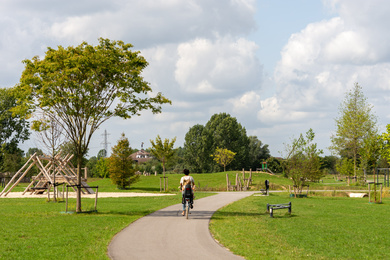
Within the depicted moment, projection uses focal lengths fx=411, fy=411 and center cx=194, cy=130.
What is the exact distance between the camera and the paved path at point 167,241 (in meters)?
9.75

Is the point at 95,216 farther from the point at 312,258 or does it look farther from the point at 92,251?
the point at 312,258

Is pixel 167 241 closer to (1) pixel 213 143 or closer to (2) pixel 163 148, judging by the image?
(2) pixel 163 148

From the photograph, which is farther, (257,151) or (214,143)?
(257,151)

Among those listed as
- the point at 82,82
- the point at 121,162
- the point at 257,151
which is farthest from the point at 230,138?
the point at 82,82

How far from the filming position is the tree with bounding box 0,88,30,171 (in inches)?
2756

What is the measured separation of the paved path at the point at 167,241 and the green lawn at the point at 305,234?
20.6 inches

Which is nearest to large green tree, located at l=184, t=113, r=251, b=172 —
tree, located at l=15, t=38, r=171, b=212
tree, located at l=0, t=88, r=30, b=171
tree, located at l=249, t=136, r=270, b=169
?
tree, located at l=249, t=136, r=270, b=169

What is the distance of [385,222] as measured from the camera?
53.6 feet

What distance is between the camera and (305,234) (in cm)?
1309

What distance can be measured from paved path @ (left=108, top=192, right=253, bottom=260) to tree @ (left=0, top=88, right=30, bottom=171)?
200 ft

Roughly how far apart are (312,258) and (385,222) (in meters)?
8.26

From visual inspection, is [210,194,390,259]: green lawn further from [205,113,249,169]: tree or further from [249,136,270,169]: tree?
[249,136,270,169]: tree

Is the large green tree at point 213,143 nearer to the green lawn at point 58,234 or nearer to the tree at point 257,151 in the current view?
the tree at point 257,151

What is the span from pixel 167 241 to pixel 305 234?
15.0ft
